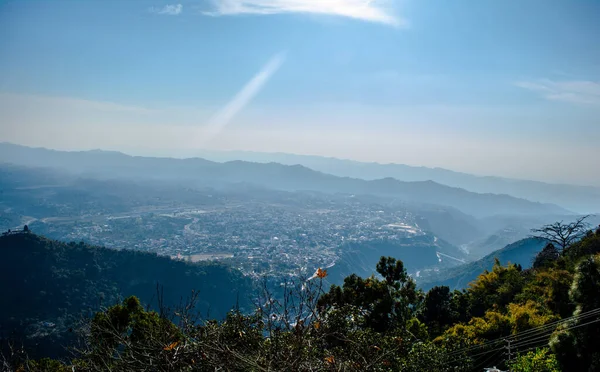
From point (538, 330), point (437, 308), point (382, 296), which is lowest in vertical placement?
point (437, 308)

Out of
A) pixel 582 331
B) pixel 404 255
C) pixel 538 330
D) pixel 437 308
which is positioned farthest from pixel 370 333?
pixel 404 255

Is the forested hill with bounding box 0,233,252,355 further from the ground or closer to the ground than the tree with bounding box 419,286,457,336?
closer to the ground

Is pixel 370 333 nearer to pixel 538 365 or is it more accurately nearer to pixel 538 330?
pixel 538 365

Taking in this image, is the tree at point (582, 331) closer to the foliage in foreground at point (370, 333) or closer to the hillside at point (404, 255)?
the foliage in foreground at point (370, 333)

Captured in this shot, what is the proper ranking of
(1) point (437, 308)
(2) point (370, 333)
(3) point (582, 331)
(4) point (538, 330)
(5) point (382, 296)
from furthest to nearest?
(1) point (437, 308)
(5) point (382, 296)
(4) point (538, 330)
(2) point (370, 333)
(3) point (582, 331)

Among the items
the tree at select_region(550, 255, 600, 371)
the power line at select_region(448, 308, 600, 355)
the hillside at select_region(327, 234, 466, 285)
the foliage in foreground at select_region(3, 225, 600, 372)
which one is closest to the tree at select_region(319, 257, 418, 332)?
the foliage in foreground at select_region(3, 225, 600, 372)

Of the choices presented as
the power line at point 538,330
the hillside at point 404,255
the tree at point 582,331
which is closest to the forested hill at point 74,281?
the power line at point 538,330

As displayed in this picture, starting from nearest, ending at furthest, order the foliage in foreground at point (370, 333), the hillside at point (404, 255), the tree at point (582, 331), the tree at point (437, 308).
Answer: the foliage in foreground at point (370, 333), the tree at point (582, 331), the tree at point (437, 308), the hillside at point (404, 255)

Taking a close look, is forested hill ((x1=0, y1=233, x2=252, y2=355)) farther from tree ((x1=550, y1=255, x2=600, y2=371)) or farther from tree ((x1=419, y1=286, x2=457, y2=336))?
tree ((x1=550, y1=255, x2=600, y2=371))
